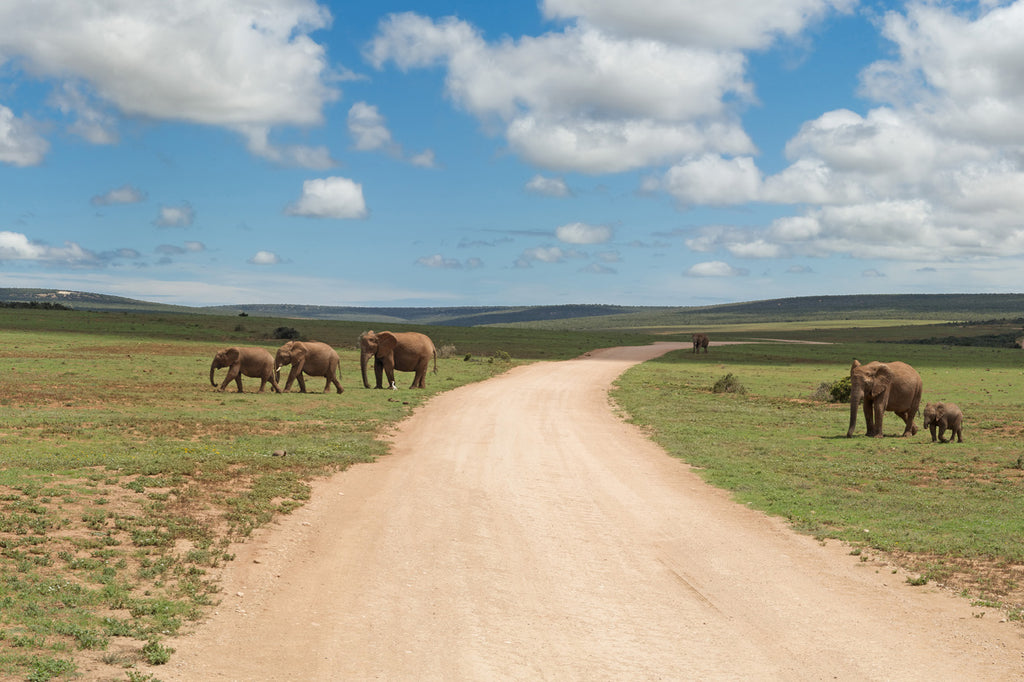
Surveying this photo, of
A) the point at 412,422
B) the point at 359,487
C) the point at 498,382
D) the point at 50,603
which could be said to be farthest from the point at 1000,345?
the point at 50,603

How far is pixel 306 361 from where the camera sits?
37.0m

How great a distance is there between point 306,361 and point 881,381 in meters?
24.1

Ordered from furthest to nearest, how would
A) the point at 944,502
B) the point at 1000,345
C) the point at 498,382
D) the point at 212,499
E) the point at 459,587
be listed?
the point at 1000,345
the point at 498,382
the point at 944,502
the point at 212,499
the point at 459,587

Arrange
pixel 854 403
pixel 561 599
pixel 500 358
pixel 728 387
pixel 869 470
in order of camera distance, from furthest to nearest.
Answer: pixel 500 358 → pixel 728 387 → pixel 854 403 → pixel 869 470 → pixel 561 599

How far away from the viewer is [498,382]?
43.8 m

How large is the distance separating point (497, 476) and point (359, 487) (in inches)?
127

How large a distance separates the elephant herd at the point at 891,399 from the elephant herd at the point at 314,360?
20136 mm

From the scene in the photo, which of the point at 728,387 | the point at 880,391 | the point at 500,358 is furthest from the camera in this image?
the point at 500,358

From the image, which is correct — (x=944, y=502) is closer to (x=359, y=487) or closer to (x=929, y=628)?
(x=929, y=628)

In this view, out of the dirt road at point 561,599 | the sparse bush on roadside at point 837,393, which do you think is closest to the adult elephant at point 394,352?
the sparse bush on roadside at point 837,393

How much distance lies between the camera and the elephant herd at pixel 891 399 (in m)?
26.1

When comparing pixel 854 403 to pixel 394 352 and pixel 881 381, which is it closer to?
pixel 881 381

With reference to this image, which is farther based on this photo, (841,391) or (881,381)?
(841,391)

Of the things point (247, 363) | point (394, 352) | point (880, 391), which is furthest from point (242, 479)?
point (394, 352)
